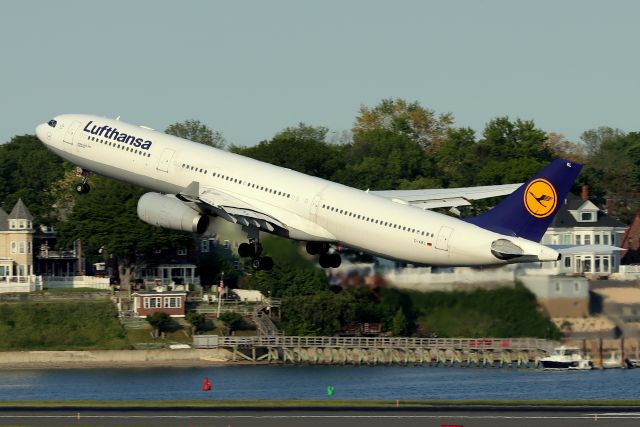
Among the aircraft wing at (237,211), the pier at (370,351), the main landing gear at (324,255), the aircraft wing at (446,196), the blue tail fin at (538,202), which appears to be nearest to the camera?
the blue tail fin at (538,202)

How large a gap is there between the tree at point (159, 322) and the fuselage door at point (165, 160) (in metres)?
58.5

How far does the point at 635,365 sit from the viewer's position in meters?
118

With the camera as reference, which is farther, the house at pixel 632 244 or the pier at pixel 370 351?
the house at pixel 632 244

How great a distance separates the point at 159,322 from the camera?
137 metres

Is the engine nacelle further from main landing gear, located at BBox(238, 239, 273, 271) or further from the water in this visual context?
the water

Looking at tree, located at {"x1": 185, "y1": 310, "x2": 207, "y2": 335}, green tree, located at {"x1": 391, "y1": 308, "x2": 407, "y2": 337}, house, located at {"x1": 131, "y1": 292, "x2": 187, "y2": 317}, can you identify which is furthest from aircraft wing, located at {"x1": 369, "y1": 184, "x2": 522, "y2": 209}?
house, located at {"x1": 131, "y1": 292, "x2": 187, "y2": 317}

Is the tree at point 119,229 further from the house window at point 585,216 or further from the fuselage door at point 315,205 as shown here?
the fuselage door at point 315,205

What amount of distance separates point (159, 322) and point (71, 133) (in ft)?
181

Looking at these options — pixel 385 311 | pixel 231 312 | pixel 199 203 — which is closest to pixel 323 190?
pixel 199 203

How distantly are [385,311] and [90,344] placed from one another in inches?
1281

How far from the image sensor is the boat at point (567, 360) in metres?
117

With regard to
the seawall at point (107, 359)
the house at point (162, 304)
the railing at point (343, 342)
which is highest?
the house at point (162, 304)

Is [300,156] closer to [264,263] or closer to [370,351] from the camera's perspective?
[370,351]
